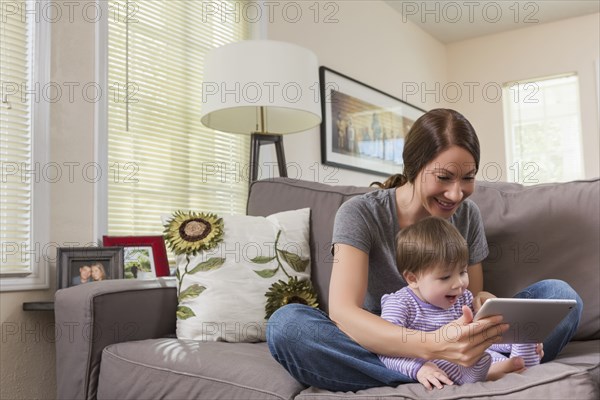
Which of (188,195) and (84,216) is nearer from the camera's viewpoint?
(84,216)

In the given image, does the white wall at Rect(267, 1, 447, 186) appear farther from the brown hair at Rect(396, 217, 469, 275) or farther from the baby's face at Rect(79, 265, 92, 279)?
the brown hair at Rect(396, 217, 469, 275)

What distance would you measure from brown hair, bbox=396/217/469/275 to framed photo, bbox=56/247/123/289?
1.24 meters

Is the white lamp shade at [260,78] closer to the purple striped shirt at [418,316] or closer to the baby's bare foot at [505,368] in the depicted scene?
the purple striped shirt at [418,316]

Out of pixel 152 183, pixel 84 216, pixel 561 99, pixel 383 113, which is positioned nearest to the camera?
pixel 84 216

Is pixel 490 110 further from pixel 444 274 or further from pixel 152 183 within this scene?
pixel 444 274

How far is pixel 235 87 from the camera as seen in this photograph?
261 centimetres

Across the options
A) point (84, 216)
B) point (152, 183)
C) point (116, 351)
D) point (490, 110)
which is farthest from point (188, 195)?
point (490, 110)

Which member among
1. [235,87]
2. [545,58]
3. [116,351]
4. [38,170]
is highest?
[545,58]

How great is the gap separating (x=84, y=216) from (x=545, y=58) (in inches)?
168

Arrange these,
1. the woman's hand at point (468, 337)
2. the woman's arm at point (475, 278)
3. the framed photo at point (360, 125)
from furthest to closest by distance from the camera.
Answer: the framed photo at point (360, 125)
the woman's arm at point (475, 278)
the woman's hand at point (468, 337)

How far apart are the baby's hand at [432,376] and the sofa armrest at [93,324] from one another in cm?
91

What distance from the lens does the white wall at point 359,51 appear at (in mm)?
3855

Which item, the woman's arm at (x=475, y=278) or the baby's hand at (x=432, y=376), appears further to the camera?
the woman's arm at (x=475, y=278)

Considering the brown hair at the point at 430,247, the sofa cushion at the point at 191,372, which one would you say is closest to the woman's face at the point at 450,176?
the brown hair at the point at 430,247
